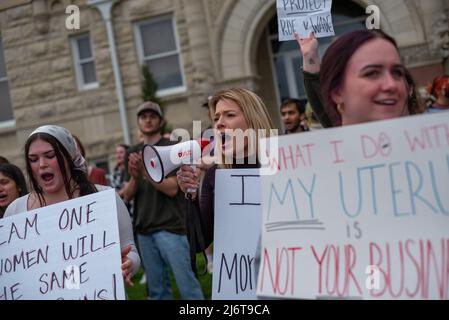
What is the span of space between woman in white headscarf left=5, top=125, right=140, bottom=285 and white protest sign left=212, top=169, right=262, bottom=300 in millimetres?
377

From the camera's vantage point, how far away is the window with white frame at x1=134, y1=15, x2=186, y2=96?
40.9 ft

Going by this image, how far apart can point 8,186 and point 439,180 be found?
2.73 m

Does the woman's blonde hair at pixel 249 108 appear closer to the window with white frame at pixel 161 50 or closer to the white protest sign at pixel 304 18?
the white protest sign at pixel 304 18

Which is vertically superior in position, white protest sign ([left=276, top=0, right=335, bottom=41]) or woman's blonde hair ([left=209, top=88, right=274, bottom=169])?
white protest sign ([left=276, top=0, right=335, bottom=41])

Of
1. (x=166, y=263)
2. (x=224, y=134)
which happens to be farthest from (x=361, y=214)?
(x=166, y=263)

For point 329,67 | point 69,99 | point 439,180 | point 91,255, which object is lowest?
point 91,255

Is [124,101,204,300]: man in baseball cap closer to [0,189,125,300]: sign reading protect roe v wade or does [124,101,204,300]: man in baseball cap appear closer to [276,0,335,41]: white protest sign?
[276,0,335,41]: white protest sign

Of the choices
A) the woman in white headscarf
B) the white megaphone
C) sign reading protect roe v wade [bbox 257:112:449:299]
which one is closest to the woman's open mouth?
the woman in white headscarf

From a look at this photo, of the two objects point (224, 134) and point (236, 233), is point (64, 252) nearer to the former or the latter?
point (236, 233)

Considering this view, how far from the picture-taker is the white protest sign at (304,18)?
3334mm

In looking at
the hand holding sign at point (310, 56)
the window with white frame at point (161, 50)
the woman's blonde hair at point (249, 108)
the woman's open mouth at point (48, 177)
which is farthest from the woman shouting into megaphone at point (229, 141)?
the window with white frame at point (161, 50)
